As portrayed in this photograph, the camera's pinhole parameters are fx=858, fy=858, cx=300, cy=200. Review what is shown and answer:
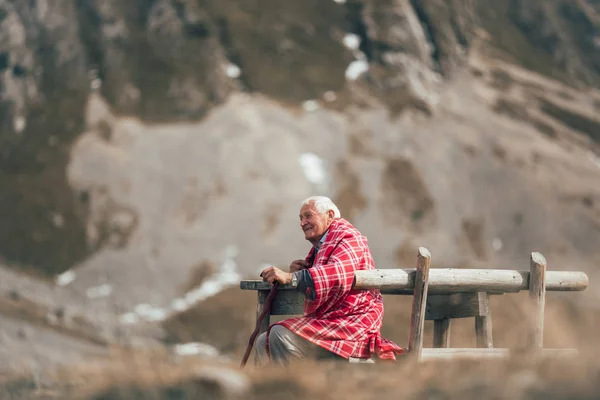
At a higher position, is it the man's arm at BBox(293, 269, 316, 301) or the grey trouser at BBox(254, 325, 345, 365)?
the man's arm at BBox(293, 269, 316, 301)

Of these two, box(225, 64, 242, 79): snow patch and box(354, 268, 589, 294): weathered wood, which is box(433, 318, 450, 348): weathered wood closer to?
box(354, 268, 589, 294): weathered wood

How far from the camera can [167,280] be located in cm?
5494

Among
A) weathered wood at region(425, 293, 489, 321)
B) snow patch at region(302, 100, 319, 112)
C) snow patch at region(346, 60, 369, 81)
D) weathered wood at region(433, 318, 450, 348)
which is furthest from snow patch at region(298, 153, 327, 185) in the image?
weathered wood at region(425, 293, 489, 321)

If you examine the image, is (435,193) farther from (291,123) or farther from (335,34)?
(335,34)

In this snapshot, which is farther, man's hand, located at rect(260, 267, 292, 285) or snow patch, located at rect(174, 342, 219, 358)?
snow patch, located at rect(174, 342, 219, 358)

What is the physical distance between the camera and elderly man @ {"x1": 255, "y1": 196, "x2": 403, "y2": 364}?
799 centimetres

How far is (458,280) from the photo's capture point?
880cm

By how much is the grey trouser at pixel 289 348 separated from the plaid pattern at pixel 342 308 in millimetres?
62

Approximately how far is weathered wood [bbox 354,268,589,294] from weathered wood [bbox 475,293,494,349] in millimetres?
234

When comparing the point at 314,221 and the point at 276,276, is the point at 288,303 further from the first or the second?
the point at 314,221

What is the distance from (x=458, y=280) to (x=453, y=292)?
1.10 ft

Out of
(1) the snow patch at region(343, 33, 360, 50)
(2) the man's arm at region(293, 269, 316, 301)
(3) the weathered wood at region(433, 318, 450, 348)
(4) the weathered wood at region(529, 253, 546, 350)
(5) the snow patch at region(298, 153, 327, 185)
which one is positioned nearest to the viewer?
(2) the man's arm at region(293, 269, 316, 301)

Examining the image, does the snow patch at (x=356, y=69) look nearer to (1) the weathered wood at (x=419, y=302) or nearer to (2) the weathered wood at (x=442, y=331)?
(2) the weathered wood at (x=442, y=331)

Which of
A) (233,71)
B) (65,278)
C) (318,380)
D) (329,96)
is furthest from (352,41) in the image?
(318,380)
